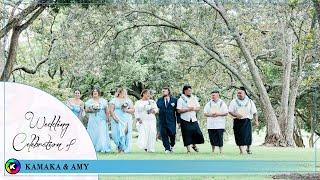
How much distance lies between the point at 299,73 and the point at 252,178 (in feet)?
5.44

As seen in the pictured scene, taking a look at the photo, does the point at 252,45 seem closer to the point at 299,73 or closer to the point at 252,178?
the point at 299,73

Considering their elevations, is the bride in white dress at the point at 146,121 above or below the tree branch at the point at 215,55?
below

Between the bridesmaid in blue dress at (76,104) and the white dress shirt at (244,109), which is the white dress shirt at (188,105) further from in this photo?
the bridesmaid in blue dress at (76,104)

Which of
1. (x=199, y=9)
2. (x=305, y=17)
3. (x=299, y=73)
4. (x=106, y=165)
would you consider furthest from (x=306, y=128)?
(x=106, y=165)

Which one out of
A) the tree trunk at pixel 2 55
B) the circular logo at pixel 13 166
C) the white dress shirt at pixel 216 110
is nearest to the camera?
the circular logo at pixel 13 166

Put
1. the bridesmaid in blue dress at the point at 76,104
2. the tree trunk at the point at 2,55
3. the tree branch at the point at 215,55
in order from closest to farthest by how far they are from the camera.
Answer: the bridesmaid in blue dress at the point at 76,104
the tree trunk at the point at 2,55
the tree branch at the point at 215,55

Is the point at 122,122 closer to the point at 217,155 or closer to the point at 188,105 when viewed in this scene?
the point at 188,105

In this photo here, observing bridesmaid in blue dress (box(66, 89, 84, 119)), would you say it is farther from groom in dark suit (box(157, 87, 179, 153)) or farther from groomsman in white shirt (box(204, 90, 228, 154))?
groomsman in white shirt (box(204, 90, 228, 154))

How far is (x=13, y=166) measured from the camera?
8.37 m

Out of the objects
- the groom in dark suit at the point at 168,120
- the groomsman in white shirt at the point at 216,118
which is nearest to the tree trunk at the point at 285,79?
the groomsman in white shirt at the point at 216,118

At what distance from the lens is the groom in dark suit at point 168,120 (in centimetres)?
881

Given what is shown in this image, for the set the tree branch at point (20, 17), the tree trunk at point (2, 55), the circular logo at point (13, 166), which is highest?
the tree branch at point (20, 17)

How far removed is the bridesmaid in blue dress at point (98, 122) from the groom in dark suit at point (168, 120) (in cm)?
70

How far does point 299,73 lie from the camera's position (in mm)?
9203
